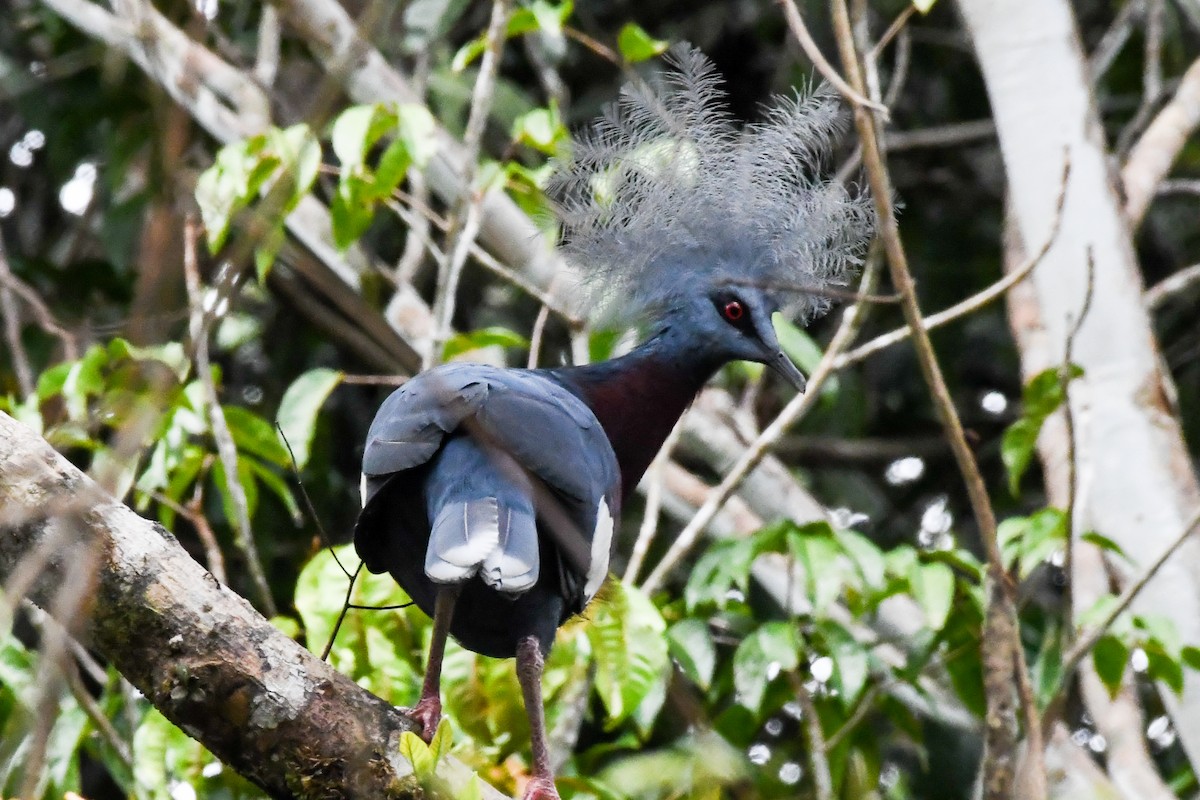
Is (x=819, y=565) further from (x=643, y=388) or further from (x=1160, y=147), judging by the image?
(x=1160, y=147)

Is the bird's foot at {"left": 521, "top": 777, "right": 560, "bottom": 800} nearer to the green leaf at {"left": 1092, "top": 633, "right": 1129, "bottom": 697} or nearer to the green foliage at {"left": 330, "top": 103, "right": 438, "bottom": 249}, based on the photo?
the green leaf at {"left": 1092, "top": 633, "right": 1129, "bottom": 697}

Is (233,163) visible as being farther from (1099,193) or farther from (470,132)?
(1099,193)

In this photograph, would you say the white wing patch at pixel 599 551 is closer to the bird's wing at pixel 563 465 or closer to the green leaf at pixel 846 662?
the bird's wing at pixel 563 465

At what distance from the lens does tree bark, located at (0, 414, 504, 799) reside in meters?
1.84

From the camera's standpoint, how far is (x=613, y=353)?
10.9ft

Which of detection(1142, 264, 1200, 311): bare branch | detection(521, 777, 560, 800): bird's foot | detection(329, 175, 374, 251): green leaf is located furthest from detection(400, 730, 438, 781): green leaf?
detection(1142, 264, 1200, 311): bare branch

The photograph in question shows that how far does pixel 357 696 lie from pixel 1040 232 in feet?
8.91

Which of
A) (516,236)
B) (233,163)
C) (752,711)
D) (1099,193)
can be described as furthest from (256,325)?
→ (1099,193)

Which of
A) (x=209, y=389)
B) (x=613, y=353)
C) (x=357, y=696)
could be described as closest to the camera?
(x=357, y=696)

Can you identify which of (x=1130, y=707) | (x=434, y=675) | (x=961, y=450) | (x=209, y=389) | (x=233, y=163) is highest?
(x=233, y=163)

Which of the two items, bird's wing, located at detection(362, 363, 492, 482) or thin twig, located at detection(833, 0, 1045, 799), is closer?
thin twig, located at detection(833, 0, 1045, 799)

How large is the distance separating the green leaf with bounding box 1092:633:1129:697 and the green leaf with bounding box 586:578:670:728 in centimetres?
90

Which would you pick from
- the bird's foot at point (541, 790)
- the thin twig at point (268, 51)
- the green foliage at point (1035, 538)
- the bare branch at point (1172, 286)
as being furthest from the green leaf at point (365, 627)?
the bare branch at point (1172, 286)

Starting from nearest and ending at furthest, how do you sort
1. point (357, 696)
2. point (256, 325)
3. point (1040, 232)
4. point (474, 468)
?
1. point (357, 696)
2. point (474, 468)
3. point (1040, 232)
4. point (256, 325)
